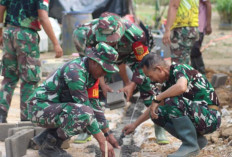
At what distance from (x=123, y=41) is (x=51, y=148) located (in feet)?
4.44

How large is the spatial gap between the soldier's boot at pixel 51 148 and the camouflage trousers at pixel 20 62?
3.52 feet

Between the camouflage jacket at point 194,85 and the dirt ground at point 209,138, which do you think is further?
the dirt ground at point 209,138

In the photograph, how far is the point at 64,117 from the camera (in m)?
4.27

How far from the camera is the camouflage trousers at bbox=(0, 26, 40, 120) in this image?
17.5ft

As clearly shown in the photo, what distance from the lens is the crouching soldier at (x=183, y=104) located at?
4.37m

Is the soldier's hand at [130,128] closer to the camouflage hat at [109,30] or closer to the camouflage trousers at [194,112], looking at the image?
the camouflage trousers at [194,112]

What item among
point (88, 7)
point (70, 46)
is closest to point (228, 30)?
point (88, 7)

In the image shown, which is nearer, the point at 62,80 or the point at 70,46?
the point at 62,80

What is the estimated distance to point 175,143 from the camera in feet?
17.1

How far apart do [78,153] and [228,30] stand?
1278 centimetres

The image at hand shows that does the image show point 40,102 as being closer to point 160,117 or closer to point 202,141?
point 160,117

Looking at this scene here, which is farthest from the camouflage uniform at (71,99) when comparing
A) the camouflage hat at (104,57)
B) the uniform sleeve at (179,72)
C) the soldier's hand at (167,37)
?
the soldier's hand at (167,37)

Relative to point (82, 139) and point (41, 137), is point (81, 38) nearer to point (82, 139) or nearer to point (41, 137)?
point (82, 139)

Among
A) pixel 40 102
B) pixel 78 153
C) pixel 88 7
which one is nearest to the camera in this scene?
pixel 40 102
